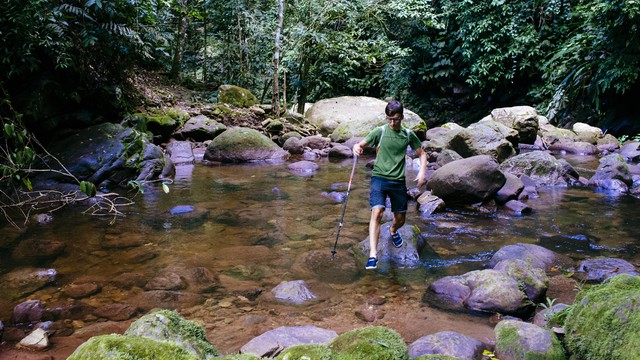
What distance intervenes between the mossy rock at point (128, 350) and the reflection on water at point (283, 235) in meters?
2.57

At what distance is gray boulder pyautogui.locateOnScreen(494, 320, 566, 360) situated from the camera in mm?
2697

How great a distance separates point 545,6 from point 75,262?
19043 mm

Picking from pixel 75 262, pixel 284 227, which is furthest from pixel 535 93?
pixel 75 262

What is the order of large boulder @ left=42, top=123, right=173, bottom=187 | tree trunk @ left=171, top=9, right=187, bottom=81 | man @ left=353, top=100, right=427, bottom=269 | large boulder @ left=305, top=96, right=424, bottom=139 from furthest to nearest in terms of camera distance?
→ 1. tree trunk @ left=171, top=9, right=187, bottom=81
2. large boulder @ left=305, top=96, right=424, bottom=139
3. large boulder @ left=42, top=123, right=173, bottom=187
4. man @ left=353, top=100, right=427, bottom=269

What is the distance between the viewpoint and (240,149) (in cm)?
1278

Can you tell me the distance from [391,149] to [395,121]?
0.32 meters

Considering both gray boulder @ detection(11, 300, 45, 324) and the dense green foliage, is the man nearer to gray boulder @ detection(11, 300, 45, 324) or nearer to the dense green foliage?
gray boulder @ detection(11, 300, 45, 324)

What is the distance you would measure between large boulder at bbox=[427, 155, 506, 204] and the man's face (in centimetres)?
314

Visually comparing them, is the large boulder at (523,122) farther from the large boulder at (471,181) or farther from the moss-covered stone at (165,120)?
the moss-covered stone at (165,120)

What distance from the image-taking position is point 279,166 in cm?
1227

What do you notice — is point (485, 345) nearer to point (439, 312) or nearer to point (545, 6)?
point (439, 312)

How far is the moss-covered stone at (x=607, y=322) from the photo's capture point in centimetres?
223

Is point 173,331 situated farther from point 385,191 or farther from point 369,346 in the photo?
point 385,191

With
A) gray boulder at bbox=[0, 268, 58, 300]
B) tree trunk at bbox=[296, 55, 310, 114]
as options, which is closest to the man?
gray boulder at bbox=[0, 268, 58, 300]
